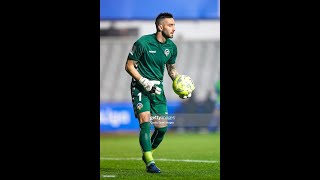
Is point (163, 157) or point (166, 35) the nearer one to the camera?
point (166, 35)

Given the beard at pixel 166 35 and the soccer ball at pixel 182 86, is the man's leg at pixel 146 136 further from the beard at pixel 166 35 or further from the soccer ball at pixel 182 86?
the beard at pixel 166 35

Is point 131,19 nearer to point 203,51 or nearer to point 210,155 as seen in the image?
point 203,51

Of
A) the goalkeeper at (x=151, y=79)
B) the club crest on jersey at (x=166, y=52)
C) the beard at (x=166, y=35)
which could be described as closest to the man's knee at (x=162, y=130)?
the goalkeeper at (x=151, y=79)

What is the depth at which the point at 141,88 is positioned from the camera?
720 centimetres

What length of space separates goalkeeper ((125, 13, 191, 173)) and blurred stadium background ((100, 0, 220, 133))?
0.06m

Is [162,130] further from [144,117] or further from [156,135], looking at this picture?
[144,117]

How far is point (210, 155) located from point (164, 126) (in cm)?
100

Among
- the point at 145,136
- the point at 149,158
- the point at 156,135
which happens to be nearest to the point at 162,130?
the point at 156,135

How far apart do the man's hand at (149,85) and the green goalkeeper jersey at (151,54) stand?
0.15ft

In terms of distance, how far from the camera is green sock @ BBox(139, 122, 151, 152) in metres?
7.17

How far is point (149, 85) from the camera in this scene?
283 inches

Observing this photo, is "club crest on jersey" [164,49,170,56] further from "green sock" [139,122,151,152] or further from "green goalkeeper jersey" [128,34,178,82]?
"green sock" [139,122,151,152]

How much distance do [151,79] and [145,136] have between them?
1.70 feet

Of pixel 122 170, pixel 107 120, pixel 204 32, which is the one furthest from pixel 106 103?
pixel 204 32
